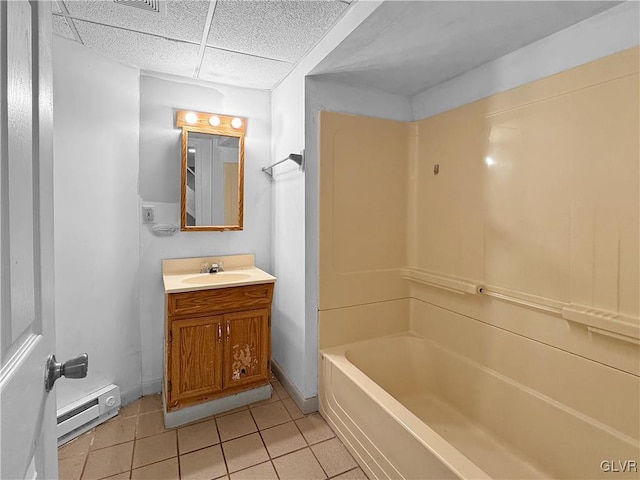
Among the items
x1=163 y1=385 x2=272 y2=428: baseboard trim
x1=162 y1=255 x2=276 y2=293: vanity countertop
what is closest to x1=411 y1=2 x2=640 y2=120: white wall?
x1=162 y1=255 x2=276 y2=293: vanity countertop

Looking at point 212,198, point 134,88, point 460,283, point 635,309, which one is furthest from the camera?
point 212,198

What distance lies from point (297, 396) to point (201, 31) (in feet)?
7.73

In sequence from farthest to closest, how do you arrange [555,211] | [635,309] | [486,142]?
[486,142] → [555,211] → [635,309]

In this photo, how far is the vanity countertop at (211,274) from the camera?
81.3 inches

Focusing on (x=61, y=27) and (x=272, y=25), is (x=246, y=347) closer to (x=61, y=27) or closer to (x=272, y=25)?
(x=272, y=25)

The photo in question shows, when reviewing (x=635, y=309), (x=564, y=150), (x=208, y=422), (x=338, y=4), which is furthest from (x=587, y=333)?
(x=208, y=422)

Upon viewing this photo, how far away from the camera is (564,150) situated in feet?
5.15

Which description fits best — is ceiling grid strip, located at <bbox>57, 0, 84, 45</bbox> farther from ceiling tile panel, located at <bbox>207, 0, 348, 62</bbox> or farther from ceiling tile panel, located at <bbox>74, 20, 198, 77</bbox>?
ceiling tile panel, located at <bbox>207, 0, 348, 62</bbox>

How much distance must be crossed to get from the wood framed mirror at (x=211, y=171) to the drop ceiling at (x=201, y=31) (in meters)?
0.36

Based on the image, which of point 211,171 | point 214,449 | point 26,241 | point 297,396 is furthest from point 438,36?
point 214,449

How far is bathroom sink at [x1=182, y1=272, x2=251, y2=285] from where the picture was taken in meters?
2.26

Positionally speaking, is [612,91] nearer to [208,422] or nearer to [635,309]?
[635,309]

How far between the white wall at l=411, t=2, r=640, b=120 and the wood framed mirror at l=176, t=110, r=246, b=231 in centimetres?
156

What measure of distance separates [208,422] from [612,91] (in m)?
2.75
